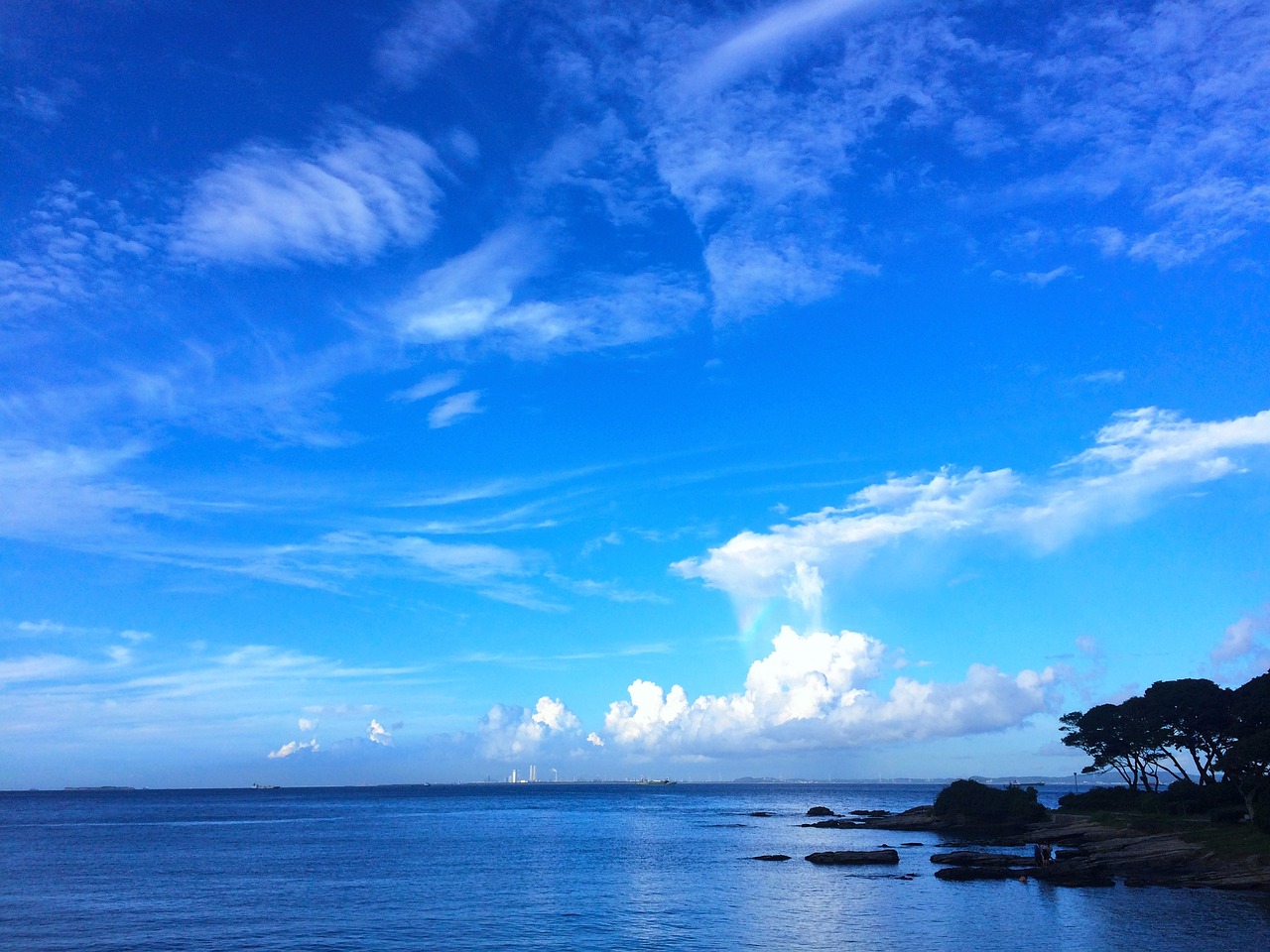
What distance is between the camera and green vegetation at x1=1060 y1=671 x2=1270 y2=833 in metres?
79.4

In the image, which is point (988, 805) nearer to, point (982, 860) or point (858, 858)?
point (858, 858)

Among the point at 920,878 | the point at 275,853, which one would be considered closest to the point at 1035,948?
the point at 920,878

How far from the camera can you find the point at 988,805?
415 feet

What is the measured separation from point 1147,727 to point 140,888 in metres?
108

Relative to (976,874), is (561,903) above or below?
below

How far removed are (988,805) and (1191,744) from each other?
32.5 m

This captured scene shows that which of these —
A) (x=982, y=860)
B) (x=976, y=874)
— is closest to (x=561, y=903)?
(x=976, y=874)

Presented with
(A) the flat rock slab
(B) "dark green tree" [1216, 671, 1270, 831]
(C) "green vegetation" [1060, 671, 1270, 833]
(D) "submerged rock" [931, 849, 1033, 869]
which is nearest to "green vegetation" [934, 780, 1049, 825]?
(C) "green vegetation" [1060, 671, 1270, 833]

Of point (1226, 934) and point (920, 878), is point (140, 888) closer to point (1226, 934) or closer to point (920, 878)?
point (920, 878)

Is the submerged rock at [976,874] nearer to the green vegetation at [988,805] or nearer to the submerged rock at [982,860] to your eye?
the submerged rock at [982,860]

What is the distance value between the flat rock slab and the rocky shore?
4650mm

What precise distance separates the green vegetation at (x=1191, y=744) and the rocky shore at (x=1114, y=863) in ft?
18.6

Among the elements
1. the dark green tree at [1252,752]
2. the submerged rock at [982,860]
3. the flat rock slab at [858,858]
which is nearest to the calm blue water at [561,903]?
the flat rock slab at [858,858]

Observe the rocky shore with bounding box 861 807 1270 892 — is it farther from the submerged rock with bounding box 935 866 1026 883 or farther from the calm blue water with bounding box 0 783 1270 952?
the calm blue water with bounding box 0 783 1270 952
